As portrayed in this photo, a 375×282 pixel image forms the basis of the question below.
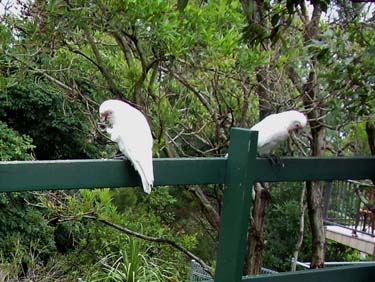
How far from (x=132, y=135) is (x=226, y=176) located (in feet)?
0.95

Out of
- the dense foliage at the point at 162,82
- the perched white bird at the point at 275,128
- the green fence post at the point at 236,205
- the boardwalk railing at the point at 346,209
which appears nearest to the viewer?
the green fence post at the point at 236,205

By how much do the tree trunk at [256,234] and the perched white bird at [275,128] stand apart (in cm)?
255

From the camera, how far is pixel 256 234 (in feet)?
15.8

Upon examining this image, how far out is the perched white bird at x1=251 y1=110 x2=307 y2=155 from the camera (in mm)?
2092

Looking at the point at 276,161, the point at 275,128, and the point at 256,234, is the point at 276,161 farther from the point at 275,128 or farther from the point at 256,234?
the point at 256,234

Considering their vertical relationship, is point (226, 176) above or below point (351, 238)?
above

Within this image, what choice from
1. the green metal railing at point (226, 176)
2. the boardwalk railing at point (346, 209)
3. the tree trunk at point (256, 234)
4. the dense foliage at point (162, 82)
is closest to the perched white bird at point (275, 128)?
the dense foliage at point (162, 82)

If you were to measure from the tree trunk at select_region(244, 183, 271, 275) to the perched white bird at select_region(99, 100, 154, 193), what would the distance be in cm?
319

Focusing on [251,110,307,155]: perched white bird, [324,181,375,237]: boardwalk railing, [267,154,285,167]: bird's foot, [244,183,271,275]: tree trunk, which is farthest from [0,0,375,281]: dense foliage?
Result: [324,181,375,237]: boardwalk railing

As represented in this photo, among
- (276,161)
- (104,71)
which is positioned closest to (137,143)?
(276,161)

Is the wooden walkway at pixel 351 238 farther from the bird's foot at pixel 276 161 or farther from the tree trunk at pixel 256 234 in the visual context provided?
the bird's foot at pixel 276 161

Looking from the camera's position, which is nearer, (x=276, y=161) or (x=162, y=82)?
(x=276, y=161)

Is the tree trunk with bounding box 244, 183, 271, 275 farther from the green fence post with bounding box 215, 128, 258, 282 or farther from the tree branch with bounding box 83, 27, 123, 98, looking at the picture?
the green fence post with bounding box 215, 128, 258, 282

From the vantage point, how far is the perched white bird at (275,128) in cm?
209
